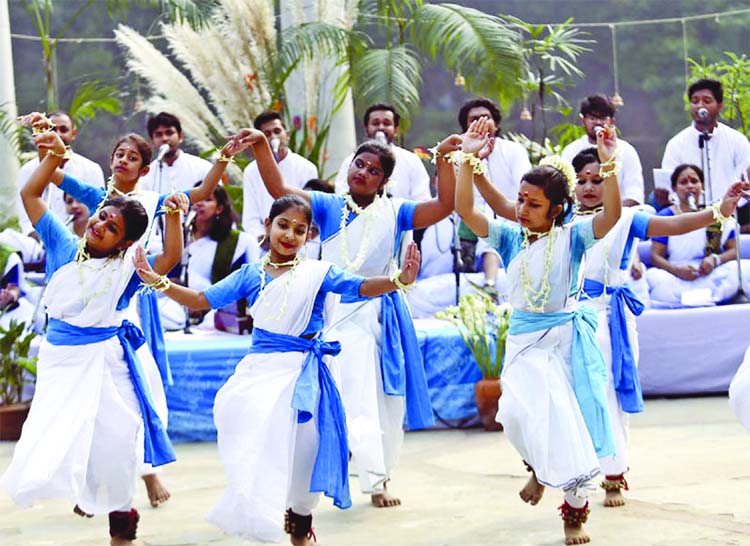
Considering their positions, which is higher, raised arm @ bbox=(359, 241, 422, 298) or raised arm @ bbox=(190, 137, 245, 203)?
raised arm @ bbox=(190, 137, 245, 203)

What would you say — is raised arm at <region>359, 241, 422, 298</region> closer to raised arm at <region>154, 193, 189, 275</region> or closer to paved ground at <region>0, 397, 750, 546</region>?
raised arm at <region>154, 193, 189, 275</region>

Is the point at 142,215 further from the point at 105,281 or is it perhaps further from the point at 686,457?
the point at 686,457

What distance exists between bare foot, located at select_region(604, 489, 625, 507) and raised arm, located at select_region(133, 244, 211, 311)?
2.04 m

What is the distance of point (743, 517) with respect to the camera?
5422 mm

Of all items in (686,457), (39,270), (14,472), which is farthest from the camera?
(39,270)

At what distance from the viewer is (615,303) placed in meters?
6.13

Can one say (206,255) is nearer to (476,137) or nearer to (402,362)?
(402,362)

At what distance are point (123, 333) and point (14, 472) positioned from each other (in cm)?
72

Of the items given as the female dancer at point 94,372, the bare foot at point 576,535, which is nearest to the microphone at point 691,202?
the bare foot at point 576,535

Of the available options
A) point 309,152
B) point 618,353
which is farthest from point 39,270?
point 618,353

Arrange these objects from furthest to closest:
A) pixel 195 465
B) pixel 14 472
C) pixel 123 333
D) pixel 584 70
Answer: pixel 584 70 → pixel 195 465 → pixel 123 333 → pixel 14 472

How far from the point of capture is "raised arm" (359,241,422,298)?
4773mm

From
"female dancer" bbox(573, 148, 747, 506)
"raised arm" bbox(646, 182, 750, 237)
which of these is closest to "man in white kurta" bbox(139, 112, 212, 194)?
"female dancer" bbox(573, 148, 747, 506)

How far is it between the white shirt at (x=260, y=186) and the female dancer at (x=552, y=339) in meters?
3.89
